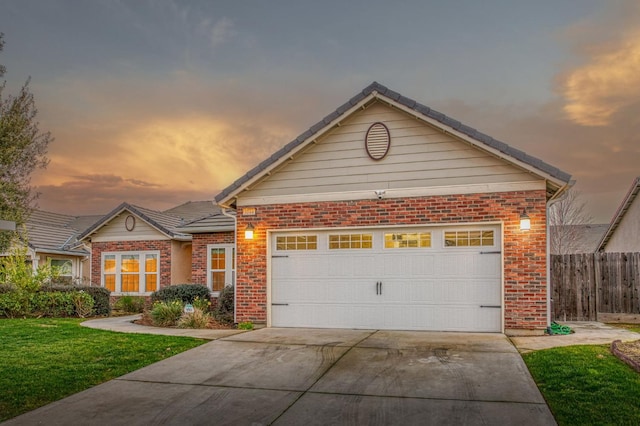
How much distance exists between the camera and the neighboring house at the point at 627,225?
739 inches

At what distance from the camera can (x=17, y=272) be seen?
614 inches

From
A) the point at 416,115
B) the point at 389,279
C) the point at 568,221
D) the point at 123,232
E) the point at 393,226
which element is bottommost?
the point at 389,279

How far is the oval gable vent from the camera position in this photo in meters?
11.6

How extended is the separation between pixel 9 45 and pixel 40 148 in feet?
8.13

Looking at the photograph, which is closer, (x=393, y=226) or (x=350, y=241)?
(x=393, y=226)

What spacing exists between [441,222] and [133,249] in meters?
13.7

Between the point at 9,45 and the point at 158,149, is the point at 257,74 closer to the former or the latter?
the point at 158,149

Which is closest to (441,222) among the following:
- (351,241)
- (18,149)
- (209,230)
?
(351,241)

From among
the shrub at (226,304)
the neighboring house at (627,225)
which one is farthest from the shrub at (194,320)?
the neighboring house at (627,225)

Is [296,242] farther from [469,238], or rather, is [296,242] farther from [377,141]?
[469,238]

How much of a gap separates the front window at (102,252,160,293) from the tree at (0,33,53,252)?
7.66 metres

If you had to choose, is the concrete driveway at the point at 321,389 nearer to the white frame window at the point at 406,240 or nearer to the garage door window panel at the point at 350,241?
the white frame window at the point at 406,240

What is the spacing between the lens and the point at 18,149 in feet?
38.4

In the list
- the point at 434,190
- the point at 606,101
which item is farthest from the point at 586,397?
the point at 606,101
